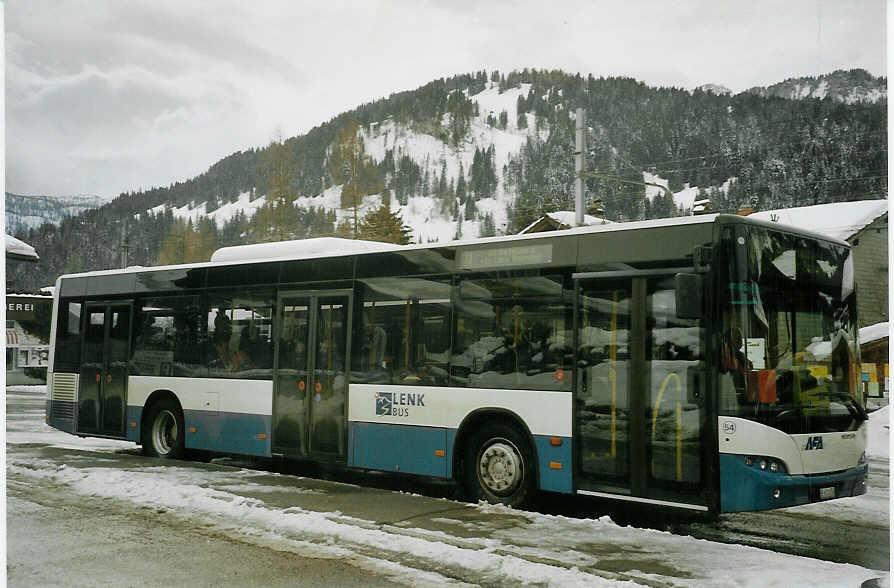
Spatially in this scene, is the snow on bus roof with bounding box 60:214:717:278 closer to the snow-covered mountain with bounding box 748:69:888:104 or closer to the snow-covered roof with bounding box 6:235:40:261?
the snow-covered roof with bounding box 6:235:40:261

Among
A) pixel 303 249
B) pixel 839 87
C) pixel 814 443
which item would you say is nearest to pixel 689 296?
pixel 814 443

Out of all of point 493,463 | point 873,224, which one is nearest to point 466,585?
point 493,463

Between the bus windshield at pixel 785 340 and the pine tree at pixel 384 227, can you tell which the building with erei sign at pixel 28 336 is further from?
the pine tree at pixel 384 227

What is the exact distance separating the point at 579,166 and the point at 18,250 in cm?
1124

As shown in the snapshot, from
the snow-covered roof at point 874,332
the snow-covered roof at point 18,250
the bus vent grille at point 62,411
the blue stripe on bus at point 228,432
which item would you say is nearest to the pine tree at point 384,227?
the bus vent grille at point 62,411

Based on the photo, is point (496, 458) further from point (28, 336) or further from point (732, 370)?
point (28, 336)

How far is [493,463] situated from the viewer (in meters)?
8.72

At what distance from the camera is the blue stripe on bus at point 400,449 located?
909cm

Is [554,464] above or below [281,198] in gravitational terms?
below

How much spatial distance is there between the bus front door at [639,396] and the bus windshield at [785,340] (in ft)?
1.16

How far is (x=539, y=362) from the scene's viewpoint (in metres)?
8.38

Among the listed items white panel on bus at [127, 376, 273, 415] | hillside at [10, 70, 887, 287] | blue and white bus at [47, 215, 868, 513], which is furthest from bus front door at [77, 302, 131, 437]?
hillside at [10, 70, 887, 287]

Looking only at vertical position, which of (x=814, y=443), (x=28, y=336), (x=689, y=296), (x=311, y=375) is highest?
(x=689, y=296)

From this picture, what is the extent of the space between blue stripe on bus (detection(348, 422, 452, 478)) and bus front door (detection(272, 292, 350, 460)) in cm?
28
